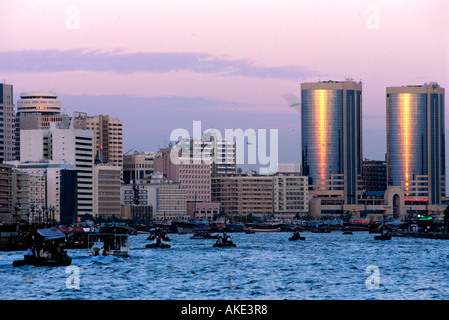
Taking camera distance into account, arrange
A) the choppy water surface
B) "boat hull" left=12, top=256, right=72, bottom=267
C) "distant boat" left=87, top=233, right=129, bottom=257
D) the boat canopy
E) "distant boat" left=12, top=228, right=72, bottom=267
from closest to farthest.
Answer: the choppy water surface, "boat hull" left=12, top=256, right=72, bottom=267, "distant boat" left=12, top=228, right=72, bottom=267, the boat canopy, "distant boat" left=87, top=233, right=129, bottom=257

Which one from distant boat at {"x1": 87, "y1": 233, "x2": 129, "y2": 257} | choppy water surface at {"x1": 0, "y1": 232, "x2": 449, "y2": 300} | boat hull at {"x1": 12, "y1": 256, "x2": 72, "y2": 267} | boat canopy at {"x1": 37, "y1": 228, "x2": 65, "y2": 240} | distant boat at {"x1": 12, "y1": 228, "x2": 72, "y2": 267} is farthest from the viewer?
distant boat at {"x1": 87, "y1": 233, "x2": 129, "y2": 257}

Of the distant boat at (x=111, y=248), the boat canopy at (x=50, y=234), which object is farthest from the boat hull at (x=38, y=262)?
the distant boat at (x=111, y=248)

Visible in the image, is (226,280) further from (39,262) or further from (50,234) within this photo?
(50,234)

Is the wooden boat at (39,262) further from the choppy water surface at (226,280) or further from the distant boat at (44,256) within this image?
the choppy water surface at (226,280)

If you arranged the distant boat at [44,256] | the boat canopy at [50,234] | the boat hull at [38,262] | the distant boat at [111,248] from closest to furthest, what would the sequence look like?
the boat hull at [38,262] < the distant boat at [44,256] < the boat canopy at [50,234] < the distant boat at [111,248]

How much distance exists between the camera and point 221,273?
70.9 meters

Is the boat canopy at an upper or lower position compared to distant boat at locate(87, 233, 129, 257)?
upper

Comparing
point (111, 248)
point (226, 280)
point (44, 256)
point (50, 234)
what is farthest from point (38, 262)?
point (111, 248)

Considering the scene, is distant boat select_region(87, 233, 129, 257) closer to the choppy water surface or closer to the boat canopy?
the choppy water surface

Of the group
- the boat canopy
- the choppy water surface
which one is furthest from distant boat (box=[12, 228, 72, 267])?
the boat canopy

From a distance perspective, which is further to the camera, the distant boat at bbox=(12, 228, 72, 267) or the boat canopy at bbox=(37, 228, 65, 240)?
the boat canopy at bbox=(37, 228, 65, 240)

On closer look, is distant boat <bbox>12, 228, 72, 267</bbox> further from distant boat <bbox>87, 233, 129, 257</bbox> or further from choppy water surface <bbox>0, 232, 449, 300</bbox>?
distant boat <bbox>87, 233, 129, 257</bbox>

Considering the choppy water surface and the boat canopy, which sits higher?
the boat canopy
